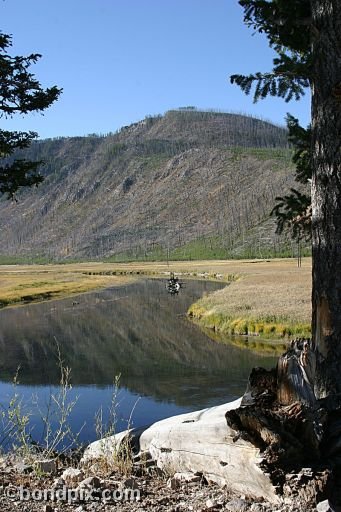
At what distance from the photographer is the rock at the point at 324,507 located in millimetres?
4143

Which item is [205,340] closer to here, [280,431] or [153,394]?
[153,394]

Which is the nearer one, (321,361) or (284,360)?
(284,360)

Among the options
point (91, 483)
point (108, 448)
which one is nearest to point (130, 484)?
point (91, 483)

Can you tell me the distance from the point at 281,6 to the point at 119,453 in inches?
222

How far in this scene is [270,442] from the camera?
15.2ft

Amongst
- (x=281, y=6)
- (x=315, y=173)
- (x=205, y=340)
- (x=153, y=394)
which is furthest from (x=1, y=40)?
(x=205, y=340)

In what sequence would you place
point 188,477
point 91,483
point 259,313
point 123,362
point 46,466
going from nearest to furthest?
1. point 91,483
2. point 188,477
3. point 46,466
4. point 123,362
5. point 259,313

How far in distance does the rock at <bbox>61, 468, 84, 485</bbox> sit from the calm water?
3562 millimetres

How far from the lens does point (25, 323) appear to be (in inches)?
1538

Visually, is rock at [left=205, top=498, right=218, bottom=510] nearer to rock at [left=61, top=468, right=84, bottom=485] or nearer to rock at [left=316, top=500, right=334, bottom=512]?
rock at [left=316, top=500, right=334, bottom=512]

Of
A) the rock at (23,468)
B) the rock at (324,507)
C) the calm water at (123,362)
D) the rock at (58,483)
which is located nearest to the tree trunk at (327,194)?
the rock at (324,507)

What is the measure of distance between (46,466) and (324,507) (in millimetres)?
2795

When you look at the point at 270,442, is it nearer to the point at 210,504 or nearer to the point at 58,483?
the point at 210,504

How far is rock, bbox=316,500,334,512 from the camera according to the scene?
4143 mm
